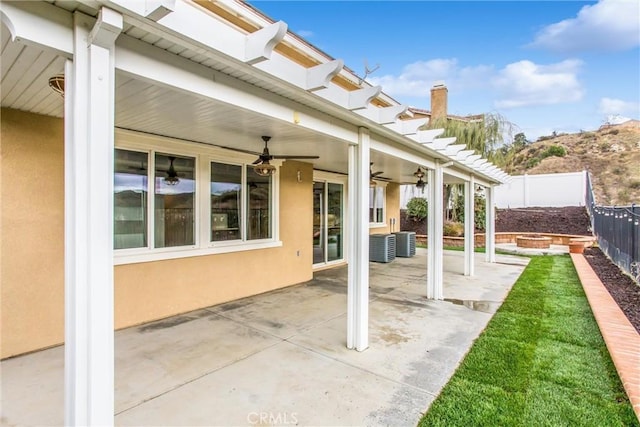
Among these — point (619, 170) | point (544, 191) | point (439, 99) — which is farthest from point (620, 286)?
point (619, 170)

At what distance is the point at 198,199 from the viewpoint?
5656 mm

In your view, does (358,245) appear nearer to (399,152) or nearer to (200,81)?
(399,152)

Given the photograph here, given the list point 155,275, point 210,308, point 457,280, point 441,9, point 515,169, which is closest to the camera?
point 155,275

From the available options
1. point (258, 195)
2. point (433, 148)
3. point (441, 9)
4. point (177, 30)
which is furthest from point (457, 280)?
point (177, 30)

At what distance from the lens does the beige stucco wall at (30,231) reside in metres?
3.77

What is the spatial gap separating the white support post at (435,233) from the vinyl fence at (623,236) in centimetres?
378

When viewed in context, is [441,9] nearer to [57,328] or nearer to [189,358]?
[189,358]

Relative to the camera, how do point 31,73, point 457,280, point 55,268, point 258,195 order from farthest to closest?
point 457,280, point 258,195, point 55,268, point 31,73

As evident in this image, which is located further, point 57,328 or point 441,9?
point 441,9

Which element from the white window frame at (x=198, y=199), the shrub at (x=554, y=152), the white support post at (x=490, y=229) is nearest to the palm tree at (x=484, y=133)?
the white support post at (x=490, y=229)

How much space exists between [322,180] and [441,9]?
5.79 metres

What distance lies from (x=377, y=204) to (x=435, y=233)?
5.99 meters

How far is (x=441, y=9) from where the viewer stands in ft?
30.2

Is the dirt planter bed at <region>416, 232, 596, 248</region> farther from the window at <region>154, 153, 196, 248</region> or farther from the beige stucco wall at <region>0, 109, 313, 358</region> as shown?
the beige stucco wall at <region>0, 109, 313, 358</region>
